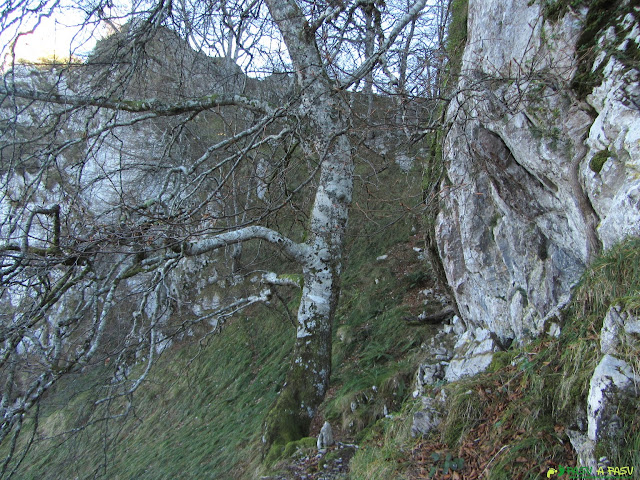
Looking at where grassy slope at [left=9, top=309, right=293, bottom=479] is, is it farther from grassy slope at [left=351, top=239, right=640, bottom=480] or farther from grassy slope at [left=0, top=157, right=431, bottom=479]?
grassy slope at [left=351, top=239, right=640, bottom=480]

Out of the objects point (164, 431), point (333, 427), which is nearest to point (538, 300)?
point (333, 427)

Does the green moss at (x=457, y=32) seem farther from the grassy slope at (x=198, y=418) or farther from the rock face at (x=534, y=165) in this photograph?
the grassy slope at (x=198, y=418)

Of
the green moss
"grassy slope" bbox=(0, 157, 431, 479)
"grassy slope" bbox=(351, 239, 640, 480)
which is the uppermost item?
the green moss

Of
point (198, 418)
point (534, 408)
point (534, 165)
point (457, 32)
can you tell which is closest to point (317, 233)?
point (534, 165)

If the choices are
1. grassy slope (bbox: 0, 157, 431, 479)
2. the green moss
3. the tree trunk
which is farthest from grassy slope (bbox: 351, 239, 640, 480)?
the green moss

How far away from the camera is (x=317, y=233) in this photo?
502 centimetres

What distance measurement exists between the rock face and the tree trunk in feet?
4.22

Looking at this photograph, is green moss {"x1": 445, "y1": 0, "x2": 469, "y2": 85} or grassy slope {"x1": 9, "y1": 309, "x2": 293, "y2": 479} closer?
green moss {"x1": 445, "y1": 0, "x2": 469, "y2": 85}

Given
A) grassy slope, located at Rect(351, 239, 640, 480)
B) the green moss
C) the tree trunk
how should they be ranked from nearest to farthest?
grassy slope, located at Rect(351, 239, 640, 480), the green moss, the tree trunk

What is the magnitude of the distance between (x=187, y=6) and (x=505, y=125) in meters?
4.57

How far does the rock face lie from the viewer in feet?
8.69

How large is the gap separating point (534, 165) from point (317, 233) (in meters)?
2.45

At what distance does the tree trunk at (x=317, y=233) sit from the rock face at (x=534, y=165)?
1288mm

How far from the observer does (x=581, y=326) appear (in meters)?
2.46
